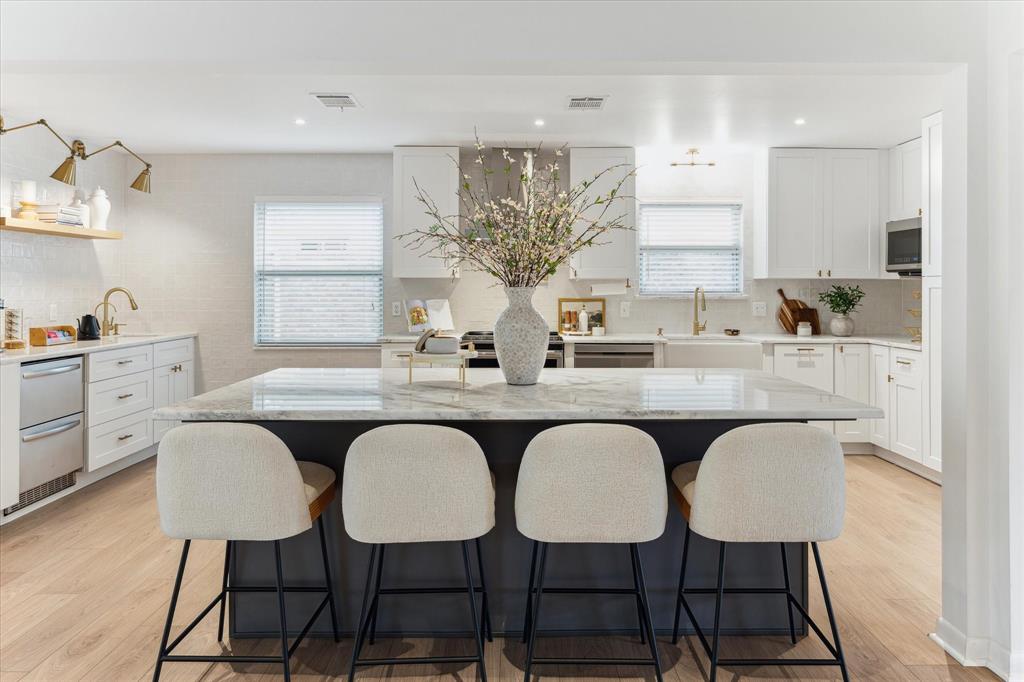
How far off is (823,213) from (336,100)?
3926mm

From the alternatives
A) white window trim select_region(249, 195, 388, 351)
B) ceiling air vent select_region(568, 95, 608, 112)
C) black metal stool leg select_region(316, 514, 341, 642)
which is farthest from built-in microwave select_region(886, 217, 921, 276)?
black metal stool leg select_region(316, 514, 341, 642)

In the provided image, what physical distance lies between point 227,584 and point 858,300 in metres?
5.42

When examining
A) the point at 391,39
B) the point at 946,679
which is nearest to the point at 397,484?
the point at 391,39

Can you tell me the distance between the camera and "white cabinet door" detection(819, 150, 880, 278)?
5.70 meters

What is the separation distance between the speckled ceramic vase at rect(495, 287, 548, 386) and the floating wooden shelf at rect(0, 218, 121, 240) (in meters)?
3.49

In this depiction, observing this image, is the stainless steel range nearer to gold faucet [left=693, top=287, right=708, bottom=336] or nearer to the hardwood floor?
gold faucet [left=693, top=287, right=708, bottom=336]

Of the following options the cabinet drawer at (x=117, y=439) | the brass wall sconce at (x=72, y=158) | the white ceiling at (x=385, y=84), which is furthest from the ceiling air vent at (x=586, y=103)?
the cabinet drawer at (x=117, y=439)

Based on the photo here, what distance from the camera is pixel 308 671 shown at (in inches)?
95.0

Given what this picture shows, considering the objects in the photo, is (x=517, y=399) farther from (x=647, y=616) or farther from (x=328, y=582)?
(x=328, y=582)

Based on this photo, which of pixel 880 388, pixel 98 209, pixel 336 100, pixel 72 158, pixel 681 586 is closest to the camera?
pixel 681 586

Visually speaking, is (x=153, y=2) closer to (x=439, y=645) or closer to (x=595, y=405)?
(x=595, y=405)

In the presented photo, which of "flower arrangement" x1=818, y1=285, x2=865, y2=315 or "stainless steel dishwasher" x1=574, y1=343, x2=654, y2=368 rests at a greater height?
"flower arrangement" x1=818, y1=285, x2=865, y2=315

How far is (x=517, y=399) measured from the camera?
2463 millimetres

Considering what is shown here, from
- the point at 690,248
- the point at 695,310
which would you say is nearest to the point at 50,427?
the point at 695,310
